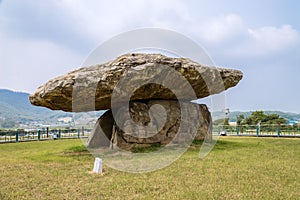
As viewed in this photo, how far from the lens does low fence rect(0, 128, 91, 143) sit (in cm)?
2042

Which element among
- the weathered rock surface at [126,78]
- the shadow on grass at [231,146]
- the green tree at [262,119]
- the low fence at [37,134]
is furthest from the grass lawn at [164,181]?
the green tree at [262,119]

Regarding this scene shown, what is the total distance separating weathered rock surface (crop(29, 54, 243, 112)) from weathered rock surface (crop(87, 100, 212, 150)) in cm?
77

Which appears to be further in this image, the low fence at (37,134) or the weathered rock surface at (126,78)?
the low fence at (37,134)

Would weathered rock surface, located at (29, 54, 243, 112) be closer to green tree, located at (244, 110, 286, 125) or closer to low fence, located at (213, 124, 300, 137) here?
low fence, located at (213, 124, 300, 137)

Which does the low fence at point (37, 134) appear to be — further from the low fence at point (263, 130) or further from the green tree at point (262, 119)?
the green tree at point (262, 119)

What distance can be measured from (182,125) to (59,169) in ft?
21.2

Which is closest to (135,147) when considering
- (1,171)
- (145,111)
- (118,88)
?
(145,111)

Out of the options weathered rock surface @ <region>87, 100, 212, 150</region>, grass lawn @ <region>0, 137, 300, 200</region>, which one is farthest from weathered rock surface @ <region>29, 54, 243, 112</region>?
grass lawn @ <region>0, 137, 300, 200</region>

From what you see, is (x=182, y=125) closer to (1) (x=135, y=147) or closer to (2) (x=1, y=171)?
(1) (x=135, y=147)

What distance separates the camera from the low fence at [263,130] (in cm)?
2255

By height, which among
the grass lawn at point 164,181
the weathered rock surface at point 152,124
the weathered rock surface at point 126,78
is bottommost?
the grass lawn at point 164,181

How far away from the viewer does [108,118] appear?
1298 cm

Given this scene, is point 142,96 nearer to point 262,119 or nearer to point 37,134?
point 37,134

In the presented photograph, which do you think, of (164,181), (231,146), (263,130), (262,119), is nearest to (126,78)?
(164,181)
